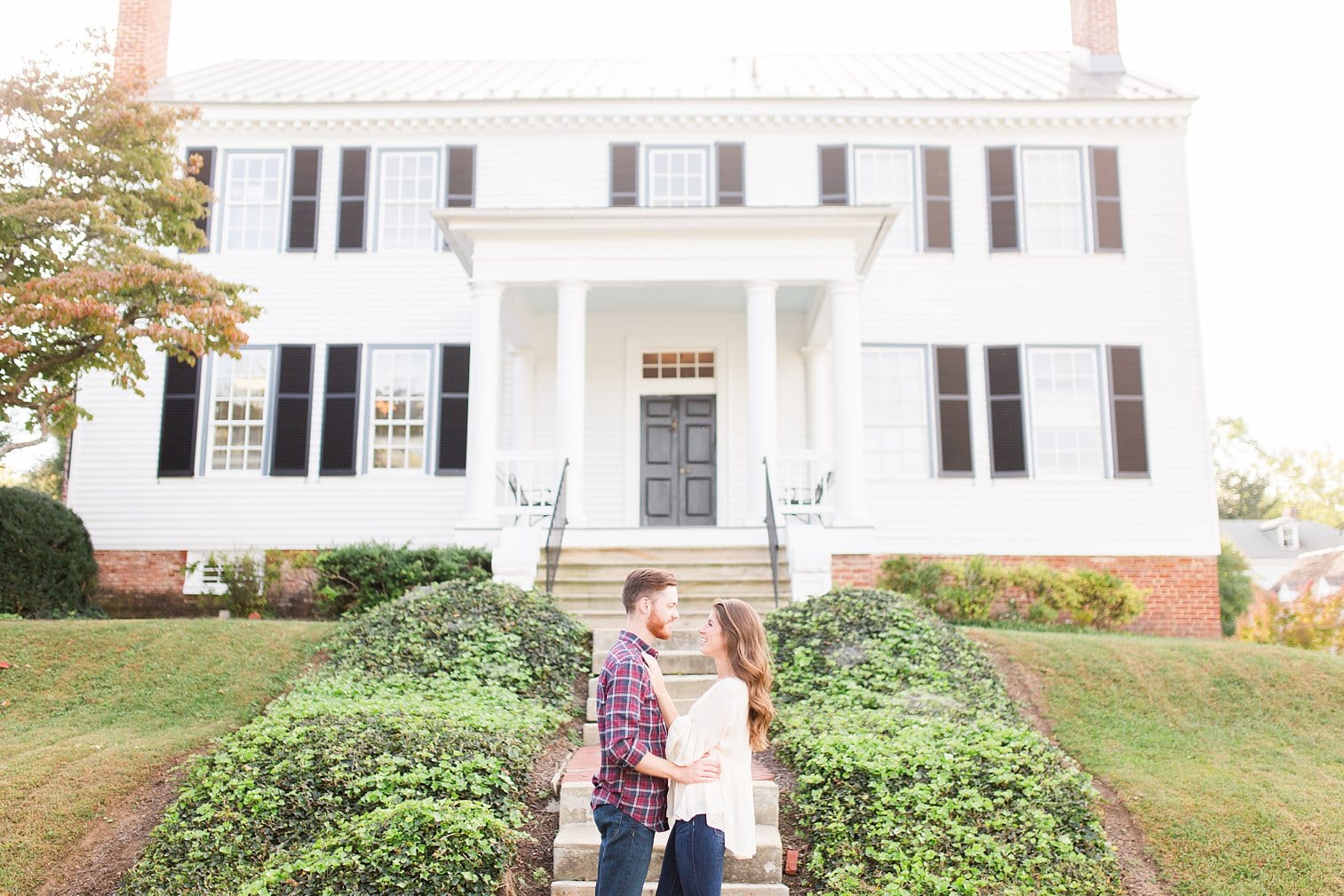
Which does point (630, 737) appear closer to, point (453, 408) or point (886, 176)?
point (453, 408)

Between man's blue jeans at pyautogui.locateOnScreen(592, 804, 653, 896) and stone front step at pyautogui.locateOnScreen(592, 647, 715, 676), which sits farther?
stone front step at pyautogui.locateOnScreen(592, 647, 715, 676)

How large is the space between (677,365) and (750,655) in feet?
38.0

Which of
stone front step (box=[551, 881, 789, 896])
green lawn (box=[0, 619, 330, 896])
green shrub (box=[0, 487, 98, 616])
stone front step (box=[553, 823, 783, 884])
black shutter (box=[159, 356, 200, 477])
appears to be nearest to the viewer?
stone front step (box=[551, 881, 789, 896])

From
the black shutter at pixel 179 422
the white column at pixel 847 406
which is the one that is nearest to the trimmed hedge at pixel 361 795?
the white column at pixel 847 406

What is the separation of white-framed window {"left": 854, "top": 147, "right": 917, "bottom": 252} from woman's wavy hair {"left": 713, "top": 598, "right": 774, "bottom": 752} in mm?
12398

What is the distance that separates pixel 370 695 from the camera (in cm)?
739

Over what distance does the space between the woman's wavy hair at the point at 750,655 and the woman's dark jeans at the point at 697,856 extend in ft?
1.21

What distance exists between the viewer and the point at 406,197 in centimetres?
A: 1552

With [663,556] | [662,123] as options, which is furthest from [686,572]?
[662,123]

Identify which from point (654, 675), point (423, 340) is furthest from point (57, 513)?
point (654, 675)

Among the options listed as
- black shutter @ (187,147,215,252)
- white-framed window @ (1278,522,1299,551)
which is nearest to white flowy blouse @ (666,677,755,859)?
black shutter @ (187,147,215,252)

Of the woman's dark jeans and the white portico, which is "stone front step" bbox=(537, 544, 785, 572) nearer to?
the white portico

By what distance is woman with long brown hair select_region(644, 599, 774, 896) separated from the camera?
3.84 m

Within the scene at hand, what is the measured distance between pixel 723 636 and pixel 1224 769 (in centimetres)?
525
